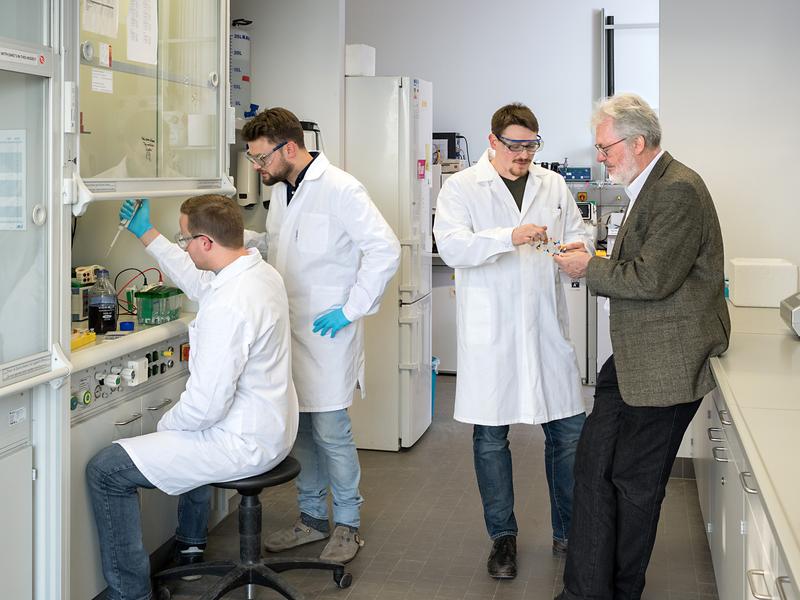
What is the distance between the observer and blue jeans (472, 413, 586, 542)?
316cm

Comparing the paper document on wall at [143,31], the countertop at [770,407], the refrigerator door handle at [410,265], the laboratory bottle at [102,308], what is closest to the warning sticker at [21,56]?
the paper document on wall at [143,31]

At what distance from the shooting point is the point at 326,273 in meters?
3.19

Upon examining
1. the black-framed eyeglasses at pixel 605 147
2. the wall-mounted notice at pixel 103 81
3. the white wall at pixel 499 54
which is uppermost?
the white wall at pixel 499 54

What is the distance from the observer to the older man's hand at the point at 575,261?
8.72 feet

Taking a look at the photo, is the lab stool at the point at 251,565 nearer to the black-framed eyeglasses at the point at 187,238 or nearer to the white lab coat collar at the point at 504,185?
the black-framed eyeglasses at the point at 187,238

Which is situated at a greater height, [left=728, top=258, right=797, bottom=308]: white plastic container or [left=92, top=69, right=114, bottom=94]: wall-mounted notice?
[left=92, top=69, right=114, bottom=94]: wall-mounted notice

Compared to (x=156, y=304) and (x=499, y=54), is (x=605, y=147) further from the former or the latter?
(x=499, y=54)

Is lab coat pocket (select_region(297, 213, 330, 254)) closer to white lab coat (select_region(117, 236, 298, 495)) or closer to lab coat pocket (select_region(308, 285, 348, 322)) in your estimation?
lab coat pocket (select_region(308, 285, 348, 322))

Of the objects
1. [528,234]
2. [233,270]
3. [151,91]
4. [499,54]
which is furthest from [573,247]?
[499,54]

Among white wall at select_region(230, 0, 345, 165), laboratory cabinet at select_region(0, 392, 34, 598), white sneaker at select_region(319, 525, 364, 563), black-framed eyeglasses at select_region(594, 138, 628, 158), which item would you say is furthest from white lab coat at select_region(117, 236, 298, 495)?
white wall at select_region(230, 0, 345, 165)

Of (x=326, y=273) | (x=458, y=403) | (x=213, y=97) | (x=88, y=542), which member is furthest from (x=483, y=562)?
(x=213, y=97)

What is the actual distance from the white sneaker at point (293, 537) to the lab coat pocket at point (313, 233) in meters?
1.00

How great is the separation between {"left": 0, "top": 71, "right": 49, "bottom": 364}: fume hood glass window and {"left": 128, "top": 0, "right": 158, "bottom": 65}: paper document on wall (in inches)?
22.3

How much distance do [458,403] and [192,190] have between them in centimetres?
112
